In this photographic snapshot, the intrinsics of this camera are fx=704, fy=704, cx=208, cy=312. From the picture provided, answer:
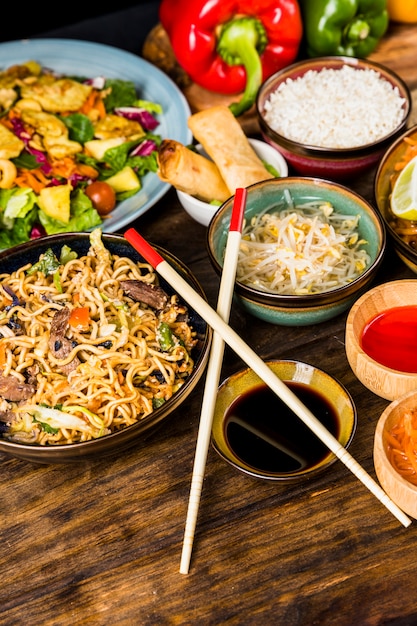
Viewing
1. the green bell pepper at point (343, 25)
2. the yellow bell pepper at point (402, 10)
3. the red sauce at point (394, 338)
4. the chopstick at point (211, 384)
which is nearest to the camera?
the chopstick at point (211, 384)

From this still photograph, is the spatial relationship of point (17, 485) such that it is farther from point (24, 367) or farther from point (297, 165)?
point (297, 165)

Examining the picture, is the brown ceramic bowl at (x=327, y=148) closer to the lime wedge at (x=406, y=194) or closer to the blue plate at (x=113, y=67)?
the lime wedge at (x=406, y=194)

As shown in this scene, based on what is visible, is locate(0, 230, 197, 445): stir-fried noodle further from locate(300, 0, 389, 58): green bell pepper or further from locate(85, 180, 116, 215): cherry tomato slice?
locate(300, 0, 389, 58): green bell pepper

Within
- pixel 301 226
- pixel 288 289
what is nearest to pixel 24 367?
pixel 288 289

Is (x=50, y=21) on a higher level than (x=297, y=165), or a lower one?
lower

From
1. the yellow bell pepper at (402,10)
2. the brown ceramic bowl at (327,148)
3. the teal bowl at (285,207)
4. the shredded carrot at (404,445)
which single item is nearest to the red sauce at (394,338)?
the teal bowl at (285,207)

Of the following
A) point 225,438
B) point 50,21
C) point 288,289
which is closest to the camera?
point 225,438

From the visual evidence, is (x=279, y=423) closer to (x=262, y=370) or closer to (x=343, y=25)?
(x=262, y=370)
